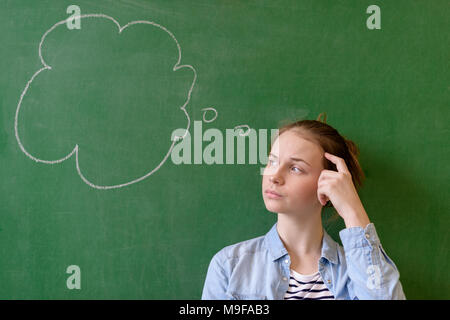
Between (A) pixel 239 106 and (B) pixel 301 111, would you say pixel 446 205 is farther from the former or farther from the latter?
(A) pixel 239 106

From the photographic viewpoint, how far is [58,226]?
1.24 meters

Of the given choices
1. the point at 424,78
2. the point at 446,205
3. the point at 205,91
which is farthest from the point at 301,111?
the point at 446,205

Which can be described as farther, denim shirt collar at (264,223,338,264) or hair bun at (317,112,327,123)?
hair bun at (317,112,327,123)

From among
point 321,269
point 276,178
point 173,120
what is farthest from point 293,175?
point 173,120

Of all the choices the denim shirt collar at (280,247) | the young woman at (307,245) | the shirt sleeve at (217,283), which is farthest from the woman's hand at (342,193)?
the shirt sleeve at (217,283)

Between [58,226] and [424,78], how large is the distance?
1232 mm

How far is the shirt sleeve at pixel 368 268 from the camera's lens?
40.5 inches

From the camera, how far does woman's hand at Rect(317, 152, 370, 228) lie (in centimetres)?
107

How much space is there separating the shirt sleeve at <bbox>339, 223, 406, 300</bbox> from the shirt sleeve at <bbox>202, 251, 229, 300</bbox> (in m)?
0.34

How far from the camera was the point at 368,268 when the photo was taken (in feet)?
3.42

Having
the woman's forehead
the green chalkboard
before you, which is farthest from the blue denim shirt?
the woman's forehead

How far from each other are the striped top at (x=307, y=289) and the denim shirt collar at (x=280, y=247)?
0.22 ft

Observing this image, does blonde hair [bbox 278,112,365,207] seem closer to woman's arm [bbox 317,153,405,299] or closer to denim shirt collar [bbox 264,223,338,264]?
woman's arm [bbox 317,153,405,299]

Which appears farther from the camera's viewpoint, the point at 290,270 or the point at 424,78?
the point at 424,78
